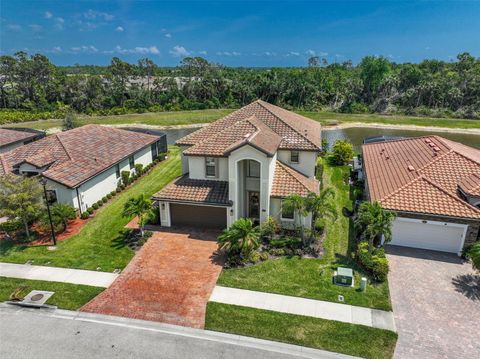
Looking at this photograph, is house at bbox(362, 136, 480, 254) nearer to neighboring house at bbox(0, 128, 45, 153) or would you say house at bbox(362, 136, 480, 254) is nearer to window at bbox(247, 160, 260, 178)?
window at bbox(247, 160, 260, 178)

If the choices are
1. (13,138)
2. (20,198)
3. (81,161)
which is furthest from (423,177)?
(13,138)

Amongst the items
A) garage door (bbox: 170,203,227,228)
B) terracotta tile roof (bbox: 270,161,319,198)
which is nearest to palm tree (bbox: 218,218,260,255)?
garage door (bbox: 170,203,227,228)

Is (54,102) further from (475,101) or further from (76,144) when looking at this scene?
(475,101)

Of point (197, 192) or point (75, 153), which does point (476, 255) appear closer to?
point (197, 192)

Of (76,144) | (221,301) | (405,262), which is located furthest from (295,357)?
(76,144)

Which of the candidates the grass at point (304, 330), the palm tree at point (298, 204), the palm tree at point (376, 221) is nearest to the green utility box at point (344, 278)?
the palm tree at point (376, 221)

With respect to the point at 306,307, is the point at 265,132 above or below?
above

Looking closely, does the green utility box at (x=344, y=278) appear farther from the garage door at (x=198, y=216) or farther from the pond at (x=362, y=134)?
the pond at (x=362, y=134)
